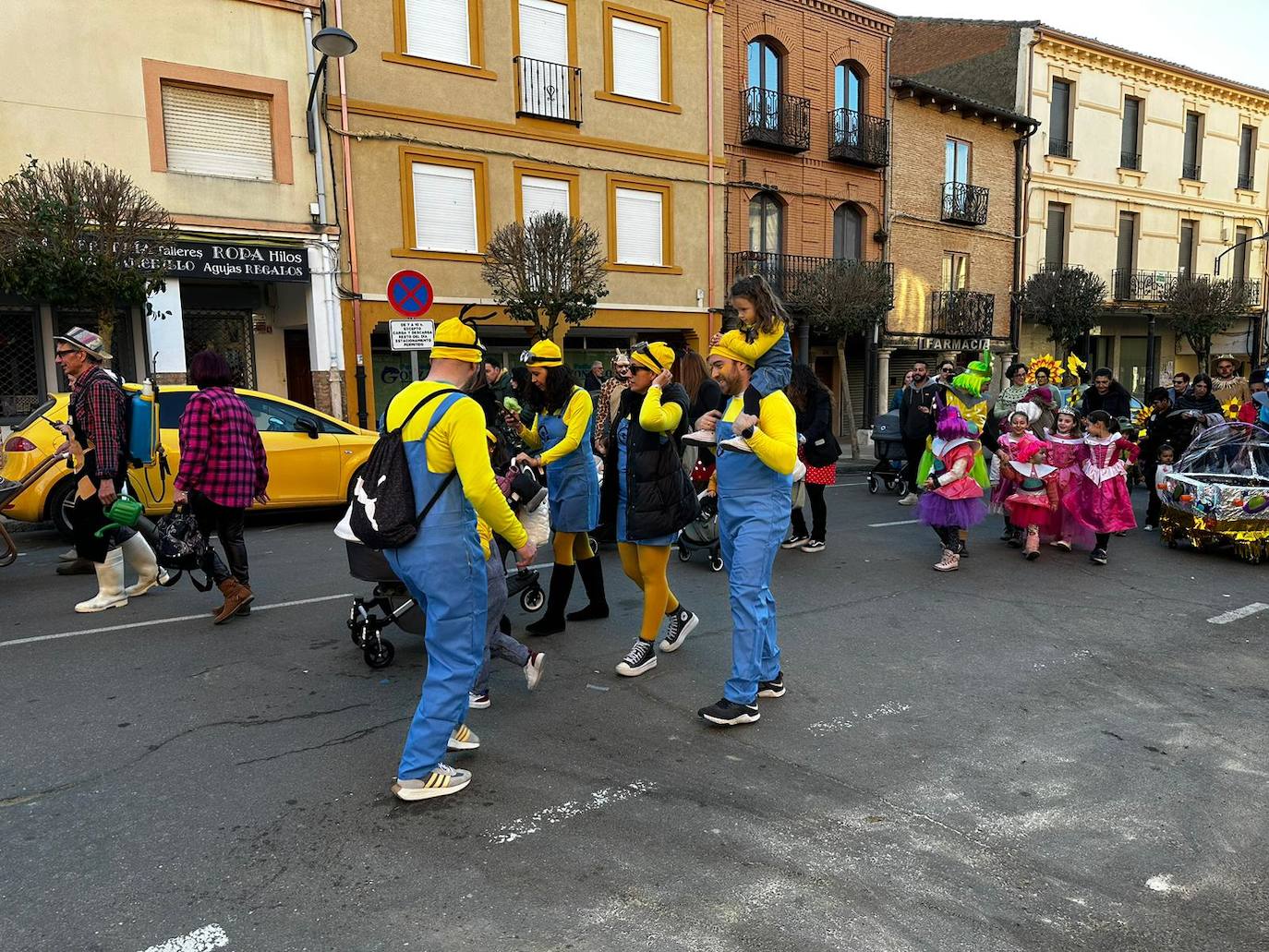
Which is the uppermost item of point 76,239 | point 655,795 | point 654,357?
point 76,239

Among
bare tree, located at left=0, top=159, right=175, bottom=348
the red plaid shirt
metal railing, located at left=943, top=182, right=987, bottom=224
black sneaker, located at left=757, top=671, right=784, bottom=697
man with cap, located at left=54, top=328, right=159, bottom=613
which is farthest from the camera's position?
metal railing, located at left=943, top=182, right=987, bottom=224

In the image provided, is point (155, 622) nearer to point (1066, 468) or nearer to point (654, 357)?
point (654, 357)

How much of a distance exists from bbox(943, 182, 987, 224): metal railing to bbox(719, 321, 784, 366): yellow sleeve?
73.2 ft

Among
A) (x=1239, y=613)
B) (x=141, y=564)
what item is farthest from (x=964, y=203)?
(x=141, y=564)

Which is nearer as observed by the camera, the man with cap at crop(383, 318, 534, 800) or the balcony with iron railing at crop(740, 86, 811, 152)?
the man with cap at crop(383, 318, 534, 800)

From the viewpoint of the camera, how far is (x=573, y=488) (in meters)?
5.46

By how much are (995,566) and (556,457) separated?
15.0 ft

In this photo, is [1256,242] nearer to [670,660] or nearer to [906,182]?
[906,182]

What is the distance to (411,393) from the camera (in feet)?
11.2

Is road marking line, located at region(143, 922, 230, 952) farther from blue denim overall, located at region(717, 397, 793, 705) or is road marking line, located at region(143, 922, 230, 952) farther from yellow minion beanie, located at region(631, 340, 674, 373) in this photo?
yellow minion beanie, located at region(631, 340, 674, 373)

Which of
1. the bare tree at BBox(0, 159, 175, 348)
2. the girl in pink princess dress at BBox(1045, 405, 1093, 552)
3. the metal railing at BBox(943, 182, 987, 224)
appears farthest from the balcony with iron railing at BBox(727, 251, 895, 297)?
the bare tree at BBox(0, 159, 175, 348)

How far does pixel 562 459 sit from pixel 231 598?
251 centimetres

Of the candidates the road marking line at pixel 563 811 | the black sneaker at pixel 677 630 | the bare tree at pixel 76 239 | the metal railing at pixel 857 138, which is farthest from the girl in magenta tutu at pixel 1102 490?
the metal railing at pixel 857 138

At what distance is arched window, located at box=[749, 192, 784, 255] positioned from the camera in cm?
2095
